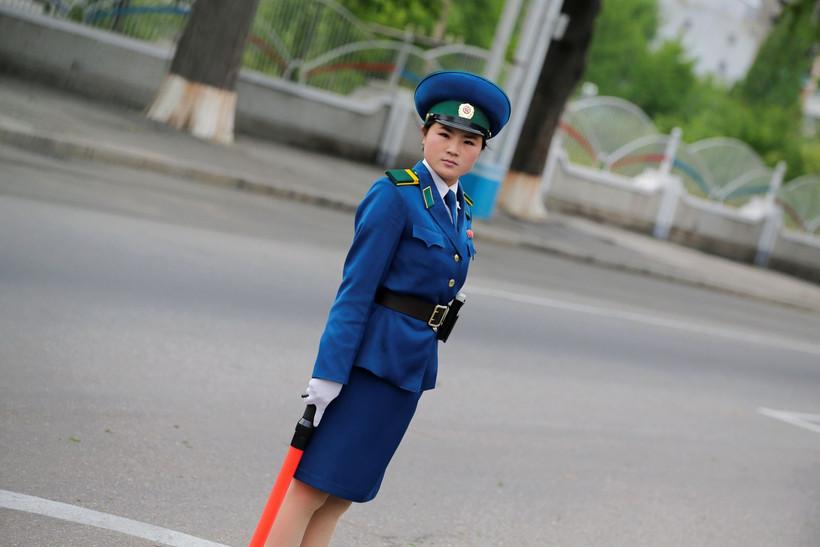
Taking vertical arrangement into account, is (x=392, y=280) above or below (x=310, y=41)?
below

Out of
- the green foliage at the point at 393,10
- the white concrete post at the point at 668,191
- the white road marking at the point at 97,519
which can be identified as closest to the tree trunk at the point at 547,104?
the white concrete post at the point at 668,191

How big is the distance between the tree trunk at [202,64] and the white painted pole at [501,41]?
3.57 m

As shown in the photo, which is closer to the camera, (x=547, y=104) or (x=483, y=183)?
(x=483, y=183)

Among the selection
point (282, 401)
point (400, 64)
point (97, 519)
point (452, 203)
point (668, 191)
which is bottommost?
point (97, 519)

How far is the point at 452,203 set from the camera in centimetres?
391

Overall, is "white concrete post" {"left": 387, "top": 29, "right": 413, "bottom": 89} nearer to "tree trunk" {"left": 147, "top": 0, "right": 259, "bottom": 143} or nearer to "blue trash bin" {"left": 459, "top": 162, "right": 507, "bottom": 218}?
"blue trash bin" {"left": 459, "top": 162, "right": 507, "bottom": 218}

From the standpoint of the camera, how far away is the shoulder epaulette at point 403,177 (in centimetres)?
370

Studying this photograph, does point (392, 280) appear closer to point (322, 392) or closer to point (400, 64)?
point (322, 392)

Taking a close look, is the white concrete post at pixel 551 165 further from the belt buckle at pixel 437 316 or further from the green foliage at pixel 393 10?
the belt buckle at pixel 437 316

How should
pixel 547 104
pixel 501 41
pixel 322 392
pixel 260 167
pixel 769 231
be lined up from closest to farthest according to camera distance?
pixel 322 392, pixel 260 167, pixel 501 41, pixel 547 104, pixel 769 231

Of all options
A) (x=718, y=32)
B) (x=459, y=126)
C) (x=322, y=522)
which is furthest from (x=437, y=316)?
(x=718, y=32)

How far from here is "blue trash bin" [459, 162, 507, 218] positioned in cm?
2000

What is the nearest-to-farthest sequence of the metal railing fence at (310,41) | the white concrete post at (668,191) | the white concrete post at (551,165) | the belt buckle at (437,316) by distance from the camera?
the belt buckle at (437,316)
the metal railing fence at (310,41)
the white concrete post at (551,165)
the white concrete post at (668,191)

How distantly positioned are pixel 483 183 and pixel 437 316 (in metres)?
16.5
